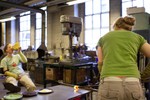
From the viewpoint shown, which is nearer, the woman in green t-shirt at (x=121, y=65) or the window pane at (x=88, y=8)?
the woman in green t-shirt at (x=121, y=65)

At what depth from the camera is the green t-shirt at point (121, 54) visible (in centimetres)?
153

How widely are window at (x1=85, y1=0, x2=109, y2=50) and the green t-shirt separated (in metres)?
5.00

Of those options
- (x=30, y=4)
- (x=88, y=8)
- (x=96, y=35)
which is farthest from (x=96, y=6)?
(x=30, y=4)

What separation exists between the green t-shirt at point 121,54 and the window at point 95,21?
5.00 metres

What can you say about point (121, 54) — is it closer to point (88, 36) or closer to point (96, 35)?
point (96, 35)

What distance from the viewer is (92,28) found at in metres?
6.97

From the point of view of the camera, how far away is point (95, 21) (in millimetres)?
6934

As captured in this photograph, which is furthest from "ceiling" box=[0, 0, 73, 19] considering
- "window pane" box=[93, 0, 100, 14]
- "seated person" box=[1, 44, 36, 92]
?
"seated person" box=[1, 44, 36, 92]

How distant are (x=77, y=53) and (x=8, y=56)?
148cm

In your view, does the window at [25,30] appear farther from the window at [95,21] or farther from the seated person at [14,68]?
the seated person at [14,68]

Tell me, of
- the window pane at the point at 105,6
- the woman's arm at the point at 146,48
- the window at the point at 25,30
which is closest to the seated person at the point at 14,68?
the woman's arm at the point at 146,48

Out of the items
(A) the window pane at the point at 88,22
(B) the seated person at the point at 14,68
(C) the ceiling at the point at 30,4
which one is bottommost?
(B) the seated person at the point at 14,68

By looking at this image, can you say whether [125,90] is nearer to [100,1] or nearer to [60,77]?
[60,77]

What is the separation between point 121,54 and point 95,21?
18.1 feet
